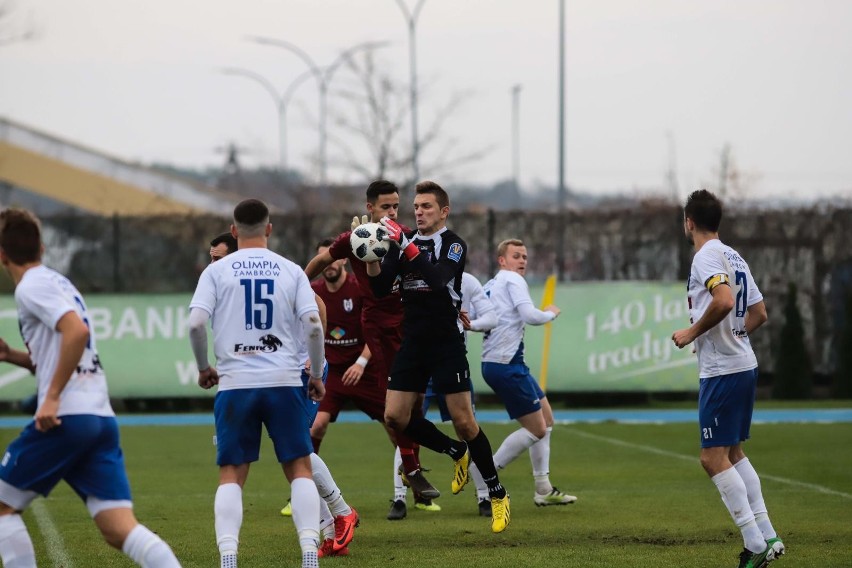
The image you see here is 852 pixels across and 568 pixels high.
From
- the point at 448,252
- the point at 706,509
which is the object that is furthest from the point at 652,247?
the point at 448,252

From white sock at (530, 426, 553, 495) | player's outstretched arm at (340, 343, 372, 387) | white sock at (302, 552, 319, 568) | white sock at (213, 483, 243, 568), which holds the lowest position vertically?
white sock at (530, 426, 553, 495)

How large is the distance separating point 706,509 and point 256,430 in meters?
5.06

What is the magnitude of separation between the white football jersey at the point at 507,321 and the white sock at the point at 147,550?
579cm

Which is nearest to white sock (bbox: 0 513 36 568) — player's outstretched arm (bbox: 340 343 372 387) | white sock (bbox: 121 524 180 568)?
white sock (bbox: 121 524 180 568)

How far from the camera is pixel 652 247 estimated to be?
88.3 ft

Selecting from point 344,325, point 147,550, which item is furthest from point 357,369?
point 147,550

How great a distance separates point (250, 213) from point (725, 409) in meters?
3.17

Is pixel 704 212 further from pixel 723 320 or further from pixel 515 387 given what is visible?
pixel 515 387

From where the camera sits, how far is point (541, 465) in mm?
11727

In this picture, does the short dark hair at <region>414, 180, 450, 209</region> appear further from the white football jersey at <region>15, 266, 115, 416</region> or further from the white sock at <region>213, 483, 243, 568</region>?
the white football jersey at <region>15, 266, 115, 416</region>

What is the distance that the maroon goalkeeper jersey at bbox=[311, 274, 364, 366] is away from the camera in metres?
11.6

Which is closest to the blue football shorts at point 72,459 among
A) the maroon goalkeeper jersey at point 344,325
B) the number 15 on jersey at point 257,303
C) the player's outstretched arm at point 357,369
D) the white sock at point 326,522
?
the number 15 on jersey at point 257,303

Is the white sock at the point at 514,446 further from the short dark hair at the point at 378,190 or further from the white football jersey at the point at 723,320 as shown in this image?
the white football jersey at the point at 723,320

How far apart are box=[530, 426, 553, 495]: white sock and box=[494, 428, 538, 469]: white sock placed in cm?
10
